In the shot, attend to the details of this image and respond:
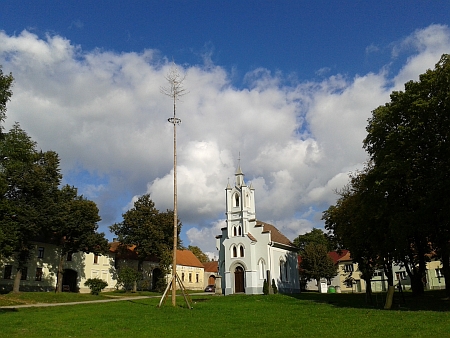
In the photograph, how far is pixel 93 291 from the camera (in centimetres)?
4572

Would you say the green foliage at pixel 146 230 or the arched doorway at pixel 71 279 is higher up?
the green foliage at pixel 146 230

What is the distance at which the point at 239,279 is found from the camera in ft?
155

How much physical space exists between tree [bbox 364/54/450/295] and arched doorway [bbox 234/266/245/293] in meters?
25.2

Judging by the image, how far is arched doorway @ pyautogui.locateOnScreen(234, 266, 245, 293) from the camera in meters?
46.7

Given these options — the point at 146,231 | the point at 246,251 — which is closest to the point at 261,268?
the point at 246,251

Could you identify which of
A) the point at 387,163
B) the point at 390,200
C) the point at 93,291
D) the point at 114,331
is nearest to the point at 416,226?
the point at 390,200

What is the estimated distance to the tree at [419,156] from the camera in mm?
21984

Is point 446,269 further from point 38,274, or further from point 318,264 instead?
point 38,274

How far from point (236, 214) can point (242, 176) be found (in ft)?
16.7

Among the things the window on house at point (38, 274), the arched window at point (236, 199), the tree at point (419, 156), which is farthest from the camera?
the arched window at point (236, 199)

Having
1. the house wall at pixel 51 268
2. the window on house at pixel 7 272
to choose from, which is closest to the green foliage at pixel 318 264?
the house wall at pixel 51 268

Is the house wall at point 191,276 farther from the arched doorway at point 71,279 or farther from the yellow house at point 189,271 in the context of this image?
the arched doorway at point 71,279

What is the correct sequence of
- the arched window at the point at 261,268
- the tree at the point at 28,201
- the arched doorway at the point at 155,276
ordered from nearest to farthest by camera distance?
1. the tree at the point at 28,201
2. the arched window at the point at 261,268
3. the arched doorway at the point at 155,276

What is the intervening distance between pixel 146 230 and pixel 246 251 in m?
14.5
